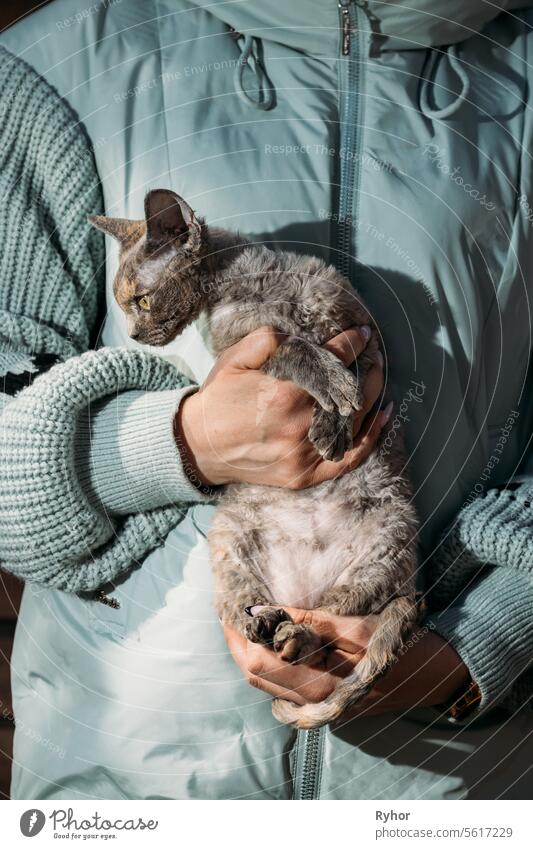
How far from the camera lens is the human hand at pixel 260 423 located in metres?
1.00

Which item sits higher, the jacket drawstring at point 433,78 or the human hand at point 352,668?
the jacket drawstring at point 433,78

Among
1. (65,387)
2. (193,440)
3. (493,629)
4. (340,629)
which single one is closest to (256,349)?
(193,440)

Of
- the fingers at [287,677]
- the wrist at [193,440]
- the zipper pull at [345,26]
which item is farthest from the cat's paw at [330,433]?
the zipper pull at [345,26]

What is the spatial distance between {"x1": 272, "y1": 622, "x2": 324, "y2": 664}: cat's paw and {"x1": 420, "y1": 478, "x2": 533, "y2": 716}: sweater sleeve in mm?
198

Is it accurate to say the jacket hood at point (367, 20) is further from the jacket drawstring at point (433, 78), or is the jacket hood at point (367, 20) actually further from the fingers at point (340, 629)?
the fingers at point (340, 629)

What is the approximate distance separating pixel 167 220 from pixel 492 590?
65 centimetres

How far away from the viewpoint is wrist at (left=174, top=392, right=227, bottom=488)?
101 centimetres

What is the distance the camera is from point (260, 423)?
100cm

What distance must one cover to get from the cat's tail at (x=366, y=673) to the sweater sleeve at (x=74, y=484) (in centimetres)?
28

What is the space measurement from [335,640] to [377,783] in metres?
0.24

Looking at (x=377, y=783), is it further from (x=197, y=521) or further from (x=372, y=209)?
(x=372, y=209)

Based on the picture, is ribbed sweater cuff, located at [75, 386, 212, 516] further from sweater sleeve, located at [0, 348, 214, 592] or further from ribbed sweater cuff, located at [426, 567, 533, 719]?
ribbed sweater cuff, located at [426, 567, 533, 719]

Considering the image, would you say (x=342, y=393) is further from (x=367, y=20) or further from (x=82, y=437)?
(x=367, y=20)
